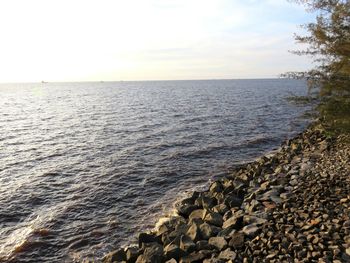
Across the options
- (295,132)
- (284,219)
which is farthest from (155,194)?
(295,132)

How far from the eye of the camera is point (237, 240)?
10.7m

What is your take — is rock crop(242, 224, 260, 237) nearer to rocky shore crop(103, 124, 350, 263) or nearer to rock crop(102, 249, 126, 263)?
rocky shore crop(103, 124, 350, 263)

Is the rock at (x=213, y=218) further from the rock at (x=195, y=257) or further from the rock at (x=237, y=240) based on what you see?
the rock at (x=195, y=257)

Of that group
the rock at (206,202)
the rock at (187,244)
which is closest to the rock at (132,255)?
the rock at (187,244)

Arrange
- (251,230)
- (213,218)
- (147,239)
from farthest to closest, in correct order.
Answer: (213,218) → (147,239) → (251,230)

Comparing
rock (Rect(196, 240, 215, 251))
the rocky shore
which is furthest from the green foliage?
rock (Rect(196, 240, 215, 251))

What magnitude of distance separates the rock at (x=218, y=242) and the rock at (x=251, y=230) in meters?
0.81

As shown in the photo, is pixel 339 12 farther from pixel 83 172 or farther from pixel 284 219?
pixel 83 172

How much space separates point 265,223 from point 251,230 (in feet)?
2.11

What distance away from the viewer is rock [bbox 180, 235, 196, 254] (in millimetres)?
10984

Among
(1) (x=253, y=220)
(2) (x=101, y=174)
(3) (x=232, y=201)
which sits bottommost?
(2) (x=101, y=174)

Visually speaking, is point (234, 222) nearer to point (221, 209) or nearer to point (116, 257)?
point (221, 209)

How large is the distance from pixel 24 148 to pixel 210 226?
78.3 feet

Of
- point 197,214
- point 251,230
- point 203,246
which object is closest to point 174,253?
point 203,246
